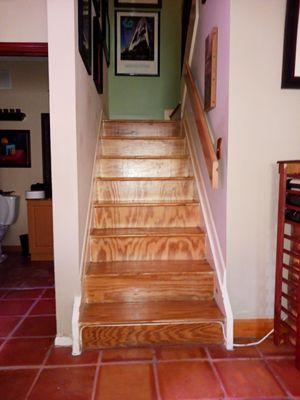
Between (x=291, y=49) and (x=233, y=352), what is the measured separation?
5.71 ft

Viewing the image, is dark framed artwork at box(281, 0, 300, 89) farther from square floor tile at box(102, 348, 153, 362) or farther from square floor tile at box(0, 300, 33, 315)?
square floor tile at box(0, 300, 33, 315)

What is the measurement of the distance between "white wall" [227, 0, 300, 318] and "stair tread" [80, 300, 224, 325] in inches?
7.5

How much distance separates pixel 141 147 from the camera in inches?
126

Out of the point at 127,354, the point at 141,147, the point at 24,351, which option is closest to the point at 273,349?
the point at 127,354

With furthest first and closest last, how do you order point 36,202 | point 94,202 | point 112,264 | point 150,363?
1. point 36,202
2. point 94,202
3. point 112,264
4. point 150,363

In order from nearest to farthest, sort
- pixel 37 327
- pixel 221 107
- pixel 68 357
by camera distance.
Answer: pixel 68 357 → pixel 221 107 → pixel 37 327

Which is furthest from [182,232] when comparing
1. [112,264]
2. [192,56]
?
[192,56]

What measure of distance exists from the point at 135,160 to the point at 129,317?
4.91 feet

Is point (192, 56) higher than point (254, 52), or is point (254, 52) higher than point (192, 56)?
point (192, 56)

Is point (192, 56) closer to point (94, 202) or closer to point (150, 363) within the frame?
point (94, 202)

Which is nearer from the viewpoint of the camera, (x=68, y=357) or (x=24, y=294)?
(x=68, y=357)

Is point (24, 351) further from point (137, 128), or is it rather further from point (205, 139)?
point (137, 128)

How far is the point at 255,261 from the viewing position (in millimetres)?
1965

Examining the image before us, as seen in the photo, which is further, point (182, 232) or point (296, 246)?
point (182, 232)
